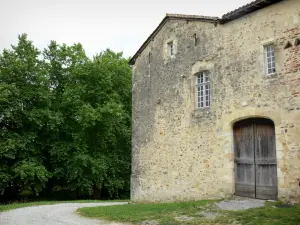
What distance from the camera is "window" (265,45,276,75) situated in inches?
406

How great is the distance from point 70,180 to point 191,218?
1484 centimetres

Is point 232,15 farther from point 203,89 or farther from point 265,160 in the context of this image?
point 265,160

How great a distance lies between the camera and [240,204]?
9.66 m

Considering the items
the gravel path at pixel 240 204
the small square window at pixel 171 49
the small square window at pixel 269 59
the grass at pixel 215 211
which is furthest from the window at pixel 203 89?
the grass at pixel 215 211

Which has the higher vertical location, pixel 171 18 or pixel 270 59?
pixel 171 18

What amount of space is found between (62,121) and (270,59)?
14.4 metres

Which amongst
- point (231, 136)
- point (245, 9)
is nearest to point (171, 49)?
point (245, 9)

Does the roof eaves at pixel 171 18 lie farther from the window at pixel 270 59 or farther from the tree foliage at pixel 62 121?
the tree foliage at pixel 62 121

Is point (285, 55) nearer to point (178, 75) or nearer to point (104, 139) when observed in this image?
point (178, 75)

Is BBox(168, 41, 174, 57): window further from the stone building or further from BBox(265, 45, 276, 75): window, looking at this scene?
BBox(265, 45, 276, 75): window

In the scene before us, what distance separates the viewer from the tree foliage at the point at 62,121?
1927 cm

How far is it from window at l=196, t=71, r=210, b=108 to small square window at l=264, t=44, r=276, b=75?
102 inches

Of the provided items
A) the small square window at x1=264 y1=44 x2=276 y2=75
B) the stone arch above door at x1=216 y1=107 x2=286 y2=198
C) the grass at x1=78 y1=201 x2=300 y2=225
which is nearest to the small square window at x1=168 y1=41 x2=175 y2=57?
the stone arch above door at x1=216 y1=107 x2=286 y2=198

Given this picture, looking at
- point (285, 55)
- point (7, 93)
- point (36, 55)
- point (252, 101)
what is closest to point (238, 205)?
point (252, 101)
